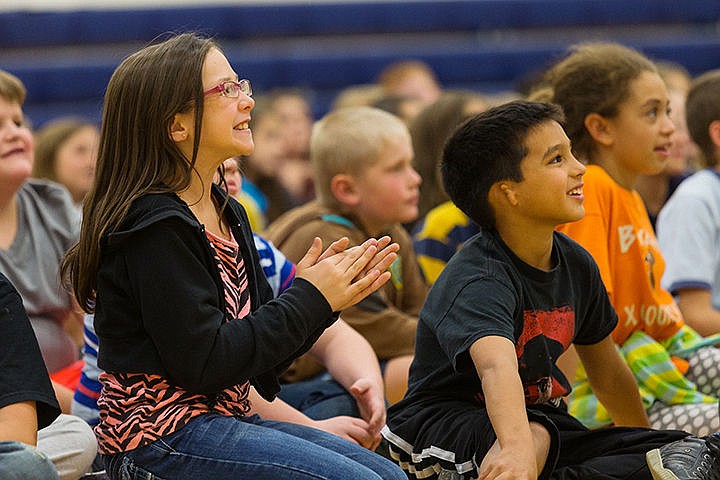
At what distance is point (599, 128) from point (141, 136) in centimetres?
118

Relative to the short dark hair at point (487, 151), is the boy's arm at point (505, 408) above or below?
below

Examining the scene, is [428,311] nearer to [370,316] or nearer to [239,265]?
[239,265]

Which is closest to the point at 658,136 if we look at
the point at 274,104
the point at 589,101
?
the point at 589,101

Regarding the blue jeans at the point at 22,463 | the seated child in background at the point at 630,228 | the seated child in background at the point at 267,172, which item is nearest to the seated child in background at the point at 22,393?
the blue jeans at the point at 22,463

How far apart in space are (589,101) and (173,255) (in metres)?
1.23

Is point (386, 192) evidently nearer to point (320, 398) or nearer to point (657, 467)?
point (320, 398)

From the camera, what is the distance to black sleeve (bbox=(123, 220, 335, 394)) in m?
1.63

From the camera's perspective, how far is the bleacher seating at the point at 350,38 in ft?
25.8

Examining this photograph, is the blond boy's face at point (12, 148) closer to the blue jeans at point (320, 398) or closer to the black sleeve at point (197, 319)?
the blue jeans at point (320, 398)

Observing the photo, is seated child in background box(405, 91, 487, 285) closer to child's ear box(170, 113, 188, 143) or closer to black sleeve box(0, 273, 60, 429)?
child's ear box(170, 113, 188, 143)

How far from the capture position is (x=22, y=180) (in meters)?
2.54

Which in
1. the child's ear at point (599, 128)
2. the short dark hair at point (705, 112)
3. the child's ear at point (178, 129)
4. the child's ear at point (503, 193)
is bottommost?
the child's ear at point (178, 129)

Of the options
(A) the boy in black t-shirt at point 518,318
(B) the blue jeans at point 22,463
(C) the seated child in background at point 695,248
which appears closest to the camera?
(B) the blue jeans at point 22,463

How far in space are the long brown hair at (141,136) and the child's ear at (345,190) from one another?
42.1 inches
